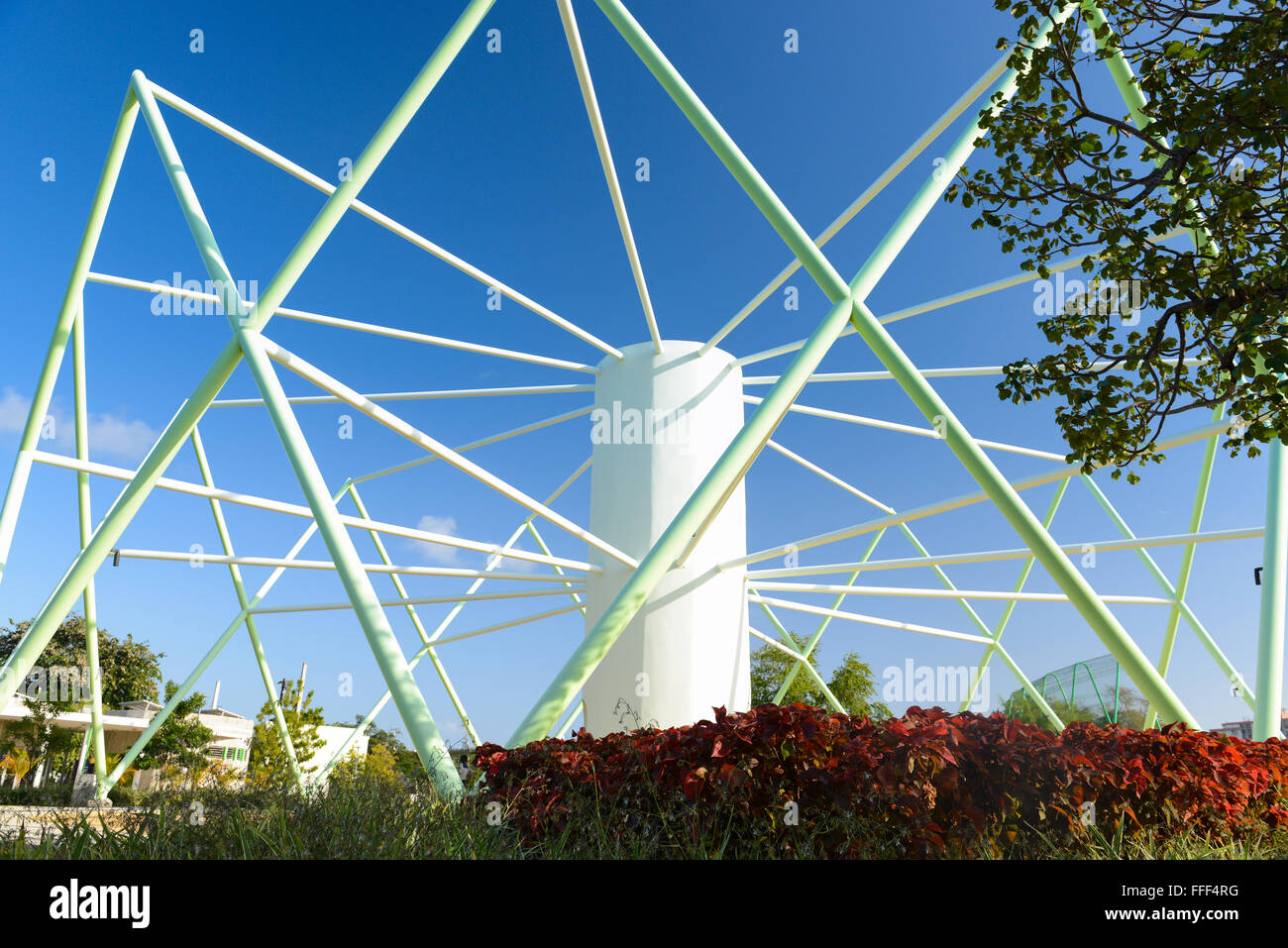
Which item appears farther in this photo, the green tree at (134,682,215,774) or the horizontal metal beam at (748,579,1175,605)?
the green tree at (134,682,215,774)

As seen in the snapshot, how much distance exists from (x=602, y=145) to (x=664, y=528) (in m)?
7.74

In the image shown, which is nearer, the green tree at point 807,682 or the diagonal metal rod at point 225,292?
the diagonal metal rod at point 225,292

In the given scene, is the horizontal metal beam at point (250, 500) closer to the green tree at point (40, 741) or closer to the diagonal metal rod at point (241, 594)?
the diagonal metal rod at point (241, 594)

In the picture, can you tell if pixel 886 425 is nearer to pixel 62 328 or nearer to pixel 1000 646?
pixel 1000 646

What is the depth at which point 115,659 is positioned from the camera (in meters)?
54.8

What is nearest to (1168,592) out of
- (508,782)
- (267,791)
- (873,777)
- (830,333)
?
(830,333)

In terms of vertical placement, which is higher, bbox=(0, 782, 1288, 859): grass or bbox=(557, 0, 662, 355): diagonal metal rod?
bbox=(557, 0, 662, 355): diagonal metal rod

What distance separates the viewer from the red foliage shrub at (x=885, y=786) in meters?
6.27

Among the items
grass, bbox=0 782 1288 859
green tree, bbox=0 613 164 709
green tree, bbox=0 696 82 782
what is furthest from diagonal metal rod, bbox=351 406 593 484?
green tree, bbox=0 613 164 709

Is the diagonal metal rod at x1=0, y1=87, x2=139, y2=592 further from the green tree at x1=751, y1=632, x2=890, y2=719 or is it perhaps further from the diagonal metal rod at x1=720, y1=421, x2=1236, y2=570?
the green tree at x1=751, y1=632, x2=890, y2=719

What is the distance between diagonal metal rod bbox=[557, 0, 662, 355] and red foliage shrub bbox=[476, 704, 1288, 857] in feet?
34.2

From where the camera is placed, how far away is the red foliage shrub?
6.27 meters

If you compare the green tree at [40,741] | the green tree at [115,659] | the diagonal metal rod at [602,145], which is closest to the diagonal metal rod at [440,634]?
the diagonal metal rod at [602,145]

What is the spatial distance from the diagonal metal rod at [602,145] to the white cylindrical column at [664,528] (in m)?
1.54
